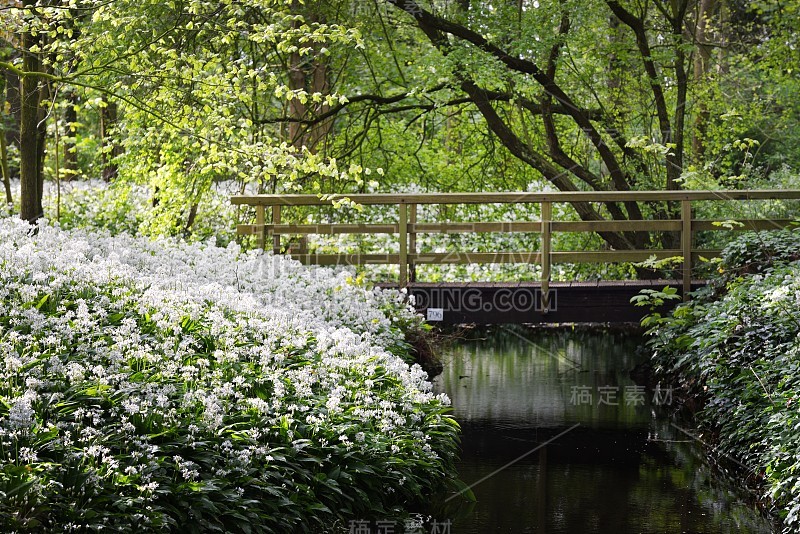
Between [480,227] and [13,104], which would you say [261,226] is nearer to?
[480,227]

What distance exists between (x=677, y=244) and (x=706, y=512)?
7.33 meters

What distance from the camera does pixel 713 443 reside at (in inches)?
310

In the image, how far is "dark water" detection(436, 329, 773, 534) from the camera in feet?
20.0

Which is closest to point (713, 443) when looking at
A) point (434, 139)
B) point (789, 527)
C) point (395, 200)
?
point (789, 527)

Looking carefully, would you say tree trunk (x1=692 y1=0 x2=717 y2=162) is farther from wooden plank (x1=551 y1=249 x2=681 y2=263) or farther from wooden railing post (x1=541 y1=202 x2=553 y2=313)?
wooden railing post (x1=541 y1=202 x2=553 y2=313)

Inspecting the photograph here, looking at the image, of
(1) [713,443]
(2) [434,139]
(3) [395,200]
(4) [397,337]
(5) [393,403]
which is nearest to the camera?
(5) [393,403]

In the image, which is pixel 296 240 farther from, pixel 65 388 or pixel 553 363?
pixel 65 388

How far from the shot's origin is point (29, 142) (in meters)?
9.07

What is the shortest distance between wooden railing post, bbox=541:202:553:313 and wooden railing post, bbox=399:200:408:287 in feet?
5.34

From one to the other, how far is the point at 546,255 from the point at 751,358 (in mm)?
3392

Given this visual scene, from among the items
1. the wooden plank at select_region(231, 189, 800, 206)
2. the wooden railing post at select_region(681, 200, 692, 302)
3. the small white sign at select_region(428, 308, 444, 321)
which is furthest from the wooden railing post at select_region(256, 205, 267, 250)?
the wooden railing post at select_region(681, 200, 692, 302)

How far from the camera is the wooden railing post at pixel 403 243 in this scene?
1055cm

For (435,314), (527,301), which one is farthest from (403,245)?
(527,301)

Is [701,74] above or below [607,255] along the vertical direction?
above
